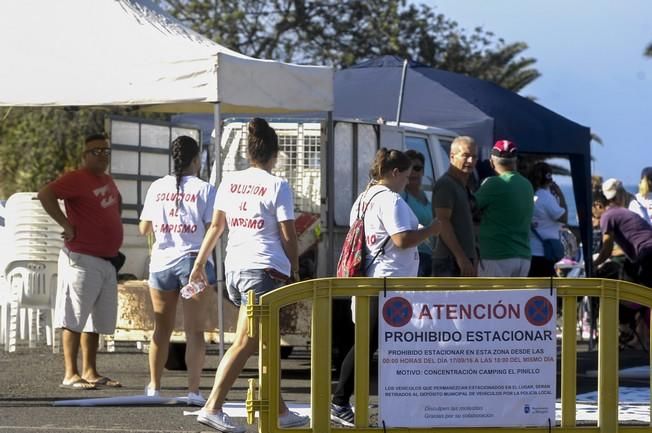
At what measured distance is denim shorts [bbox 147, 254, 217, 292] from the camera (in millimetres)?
9398

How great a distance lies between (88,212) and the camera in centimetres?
1055

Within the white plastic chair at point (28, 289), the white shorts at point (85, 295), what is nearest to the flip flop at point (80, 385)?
the white shorts at point (85, 295)

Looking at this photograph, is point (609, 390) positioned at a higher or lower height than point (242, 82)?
lower

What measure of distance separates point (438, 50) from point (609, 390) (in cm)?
3240

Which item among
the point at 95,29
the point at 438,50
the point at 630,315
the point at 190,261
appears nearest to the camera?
the point at 190,261

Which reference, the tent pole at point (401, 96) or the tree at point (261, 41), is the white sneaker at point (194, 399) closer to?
the tent pole at point (401, 96)

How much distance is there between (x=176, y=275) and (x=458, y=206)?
6.72 feet

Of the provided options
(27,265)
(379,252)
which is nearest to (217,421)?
(379,252)

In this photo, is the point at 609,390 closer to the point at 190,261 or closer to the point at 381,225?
the point at 381,225

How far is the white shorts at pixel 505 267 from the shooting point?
10.6 meters

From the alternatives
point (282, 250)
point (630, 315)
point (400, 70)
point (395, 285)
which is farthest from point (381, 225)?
point (400, 70)

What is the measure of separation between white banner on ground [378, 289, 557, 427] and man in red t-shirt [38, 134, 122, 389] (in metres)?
4.38

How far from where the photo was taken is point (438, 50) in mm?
38750

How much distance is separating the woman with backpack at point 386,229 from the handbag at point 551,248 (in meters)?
4.86
